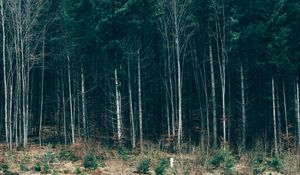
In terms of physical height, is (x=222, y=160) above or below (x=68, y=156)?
below

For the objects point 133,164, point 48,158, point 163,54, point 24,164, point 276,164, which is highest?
point 163,54

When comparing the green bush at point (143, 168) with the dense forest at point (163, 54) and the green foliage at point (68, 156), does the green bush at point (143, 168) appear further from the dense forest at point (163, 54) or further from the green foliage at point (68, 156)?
the dense forest at point (163, 54)

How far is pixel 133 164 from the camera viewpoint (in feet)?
64.7

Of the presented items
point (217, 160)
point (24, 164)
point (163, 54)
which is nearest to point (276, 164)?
point (217, 160)

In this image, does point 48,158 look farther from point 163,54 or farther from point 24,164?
point 163,54

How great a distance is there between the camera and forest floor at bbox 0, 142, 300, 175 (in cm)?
1747

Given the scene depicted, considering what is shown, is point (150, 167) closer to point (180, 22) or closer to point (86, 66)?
point (180, 22)

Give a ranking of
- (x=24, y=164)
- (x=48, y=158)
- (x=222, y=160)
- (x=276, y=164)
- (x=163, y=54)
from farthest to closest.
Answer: (x=163, y=54), (x=276, y=164), (x=222, y=160), (x=48, y=158), (x=24, y=164)

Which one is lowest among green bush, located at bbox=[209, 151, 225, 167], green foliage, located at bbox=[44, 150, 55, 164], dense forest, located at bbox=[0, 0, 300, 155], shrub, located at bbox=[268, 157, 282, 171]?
shrub, located at bbox=[268, 157, 282, 171]

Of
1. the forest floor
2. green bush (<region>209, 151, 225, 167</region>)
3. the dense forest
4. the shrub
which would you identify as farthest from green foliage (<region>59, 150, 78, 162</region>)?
the shrub

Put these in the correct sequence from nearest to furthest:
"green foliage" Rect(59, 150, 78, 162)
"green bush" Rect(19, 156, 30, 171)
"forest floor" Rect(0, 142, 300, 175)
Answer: "forest floor" Rect(0, 142, 300, 175), "green bush" Rect(19, 156, 30, 171), "green foliage" Rect(59, 150, 78, 162)

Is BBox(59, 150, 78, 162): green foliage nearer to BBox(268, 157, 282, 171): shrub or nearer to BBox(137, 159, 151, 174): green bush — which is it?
BBox(137, 159, 151, 174): green bush

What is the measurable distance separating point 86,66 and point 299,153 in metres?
21.2

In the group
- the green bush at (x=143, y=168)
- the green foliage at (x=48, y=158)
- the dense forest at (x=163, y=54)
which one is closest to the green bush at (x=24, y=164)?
the green foliage at (x=48, y=158)
